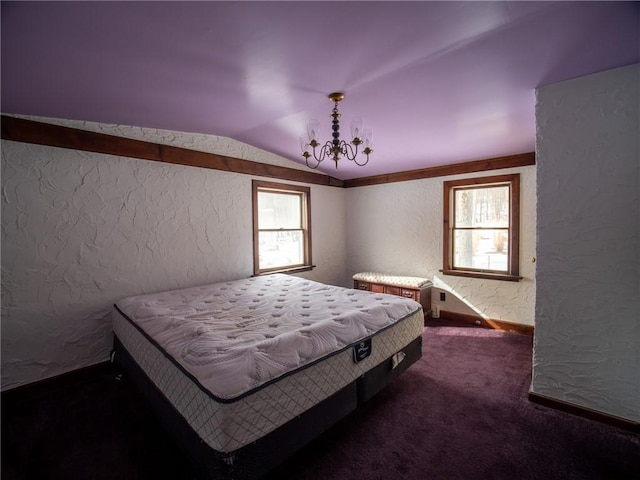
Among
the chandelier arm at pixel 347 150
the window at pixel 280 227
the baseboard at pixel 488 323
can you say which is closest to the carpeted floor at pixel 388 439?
the baseboard at pixel 488 323

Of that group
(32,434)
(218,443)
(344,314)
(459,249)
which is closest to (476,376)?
(344,314)

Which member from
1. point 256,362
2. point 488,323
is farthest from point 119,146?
point 488,323

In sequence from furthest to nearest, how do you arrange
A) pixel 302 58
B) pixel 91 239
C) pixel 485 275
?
pixel 485 275 < pixel 91 239 < pixel 302 58

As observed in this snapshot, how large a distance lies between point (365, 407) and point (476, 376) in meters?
1.09

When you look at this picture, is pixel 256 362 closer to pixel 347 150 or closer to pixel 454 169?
pixel 347 150

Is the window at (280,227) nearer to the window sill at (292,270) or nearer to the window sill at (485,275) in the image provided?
the window sill at (292,270)

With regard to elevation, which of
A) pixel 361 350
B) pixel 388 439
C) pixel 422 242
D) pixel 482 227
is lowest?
pixel 388 439

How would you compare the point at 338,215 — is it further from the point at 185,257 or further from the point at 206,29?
the point at 206,29

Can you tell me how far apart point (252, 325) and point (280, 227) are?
2386 millimetres

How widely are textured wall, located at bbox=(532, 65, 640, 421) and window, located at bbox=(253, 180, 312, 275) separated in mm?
2912

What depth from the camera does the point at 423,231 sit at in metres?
4.18

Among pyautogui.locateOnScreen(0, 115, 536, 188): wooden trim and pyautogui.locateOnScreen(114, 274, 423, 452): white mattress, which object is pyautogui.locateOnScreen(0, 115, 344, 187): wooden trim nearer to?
pyautogui.locateOnScreen(0, 115, 536, 188): wooden trim

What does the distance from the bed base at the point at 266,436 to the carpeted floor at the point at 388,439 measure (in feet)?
0.57

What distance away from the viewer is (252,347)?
1492mm
